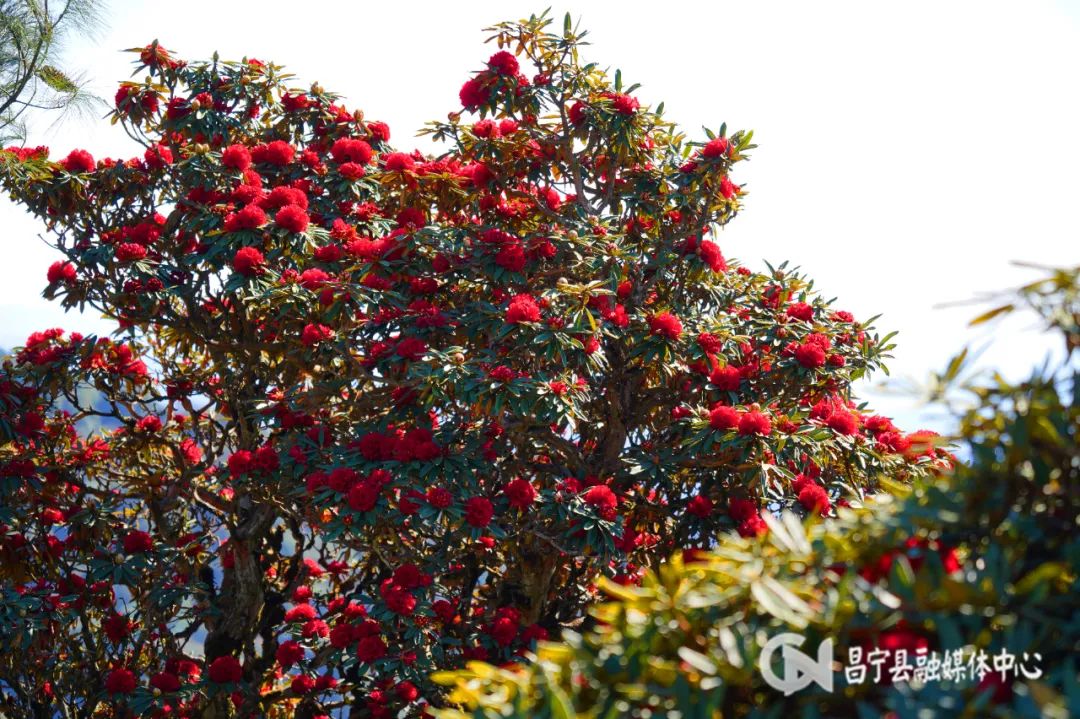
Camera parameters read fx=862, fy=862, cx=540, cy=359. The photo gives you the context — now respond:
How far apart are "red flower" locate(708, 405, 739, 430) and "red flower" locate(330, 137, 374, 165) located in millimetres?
3120

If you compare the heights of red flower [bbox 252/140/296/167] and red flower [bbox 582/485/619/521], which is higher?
red flower [bbox 252/140/296/167]

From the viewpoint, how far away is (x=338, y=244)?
5.06 meters

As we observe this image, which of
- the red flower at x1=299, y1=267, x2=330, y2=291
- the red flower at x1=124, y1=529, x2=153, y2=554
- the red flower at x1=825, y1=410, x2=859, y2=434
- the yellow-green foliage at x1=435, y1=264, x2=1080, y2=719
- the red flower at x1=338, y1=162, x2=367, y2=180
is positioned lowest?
the yellow-green foliage at x1=435, y1=264, x2=1080, y2=719

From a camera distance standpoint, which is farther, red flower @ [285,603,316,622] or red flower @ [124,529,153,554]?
red flower @ [285,603,316,622]

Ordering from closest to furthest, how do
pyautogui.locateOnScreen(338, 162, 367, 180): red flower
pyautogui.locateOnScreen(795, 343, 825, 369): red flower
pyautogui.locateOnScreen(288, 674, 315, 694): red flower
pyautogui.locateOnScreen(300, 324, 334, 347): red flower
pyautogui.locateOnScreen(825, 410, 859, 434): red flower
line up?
pyautogui.locateOnScreen(825, 410, 859, 434): red flower → pyautogui.locateOnScreen(795, 343, 825, 369): red flower → pyautogui.locateOnScreen(300, 324, 334, 347): red flower → pyautogui.locateOnScreen(288, 674, 315, 694): red flower → pyautogui.locateOnScreen(338, 162, 367, 180): red flower

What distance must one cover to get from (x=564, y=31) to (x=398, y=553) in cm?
314

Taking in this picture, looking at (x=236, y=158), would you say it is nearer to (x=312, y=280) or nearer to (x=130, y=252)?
(x=130, y=252)

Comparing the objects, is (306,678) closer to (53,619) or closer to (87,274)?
(53,619)

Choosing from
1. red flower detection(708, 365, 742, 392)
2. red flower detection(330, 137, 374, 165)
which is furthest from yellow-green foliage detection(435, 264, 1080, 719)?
red flower detection(330, 137, 374, 165)

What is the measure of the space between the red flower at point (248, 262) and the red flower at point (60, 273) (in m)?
1.47

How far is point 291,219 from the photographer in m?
4.80

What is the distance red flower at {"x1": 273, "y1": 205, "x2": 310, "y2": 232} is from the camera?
480cm

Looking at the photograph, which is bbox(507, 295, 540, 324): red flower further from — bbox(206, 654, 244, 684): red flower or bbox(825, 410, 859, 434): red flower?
bbox(206, 654, 244, 684): red flower

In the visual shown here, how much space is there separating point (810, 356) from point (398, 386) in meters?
2.18
